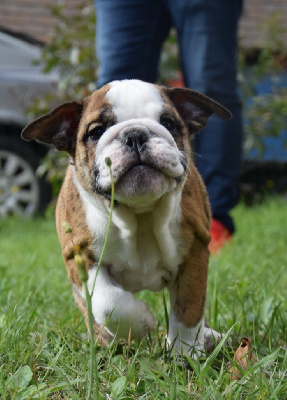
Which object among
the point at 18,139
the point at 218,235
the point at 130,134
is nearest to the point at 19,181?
the point at 18,139

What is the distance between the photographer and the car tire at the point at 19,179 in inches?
259

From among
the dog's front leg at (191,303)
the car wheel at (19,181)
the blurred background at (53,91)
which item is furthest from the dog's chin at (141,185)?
the car wheel at (19,181)

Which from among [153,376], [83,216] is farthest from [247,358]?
[83,216]

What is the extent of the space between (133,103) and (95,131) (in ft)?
0.52

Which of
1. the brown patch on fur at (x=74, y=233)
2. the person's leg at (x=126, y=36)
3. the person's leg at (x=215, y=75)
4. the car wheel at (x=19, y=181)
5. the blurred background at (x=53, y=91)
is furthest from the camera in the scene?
the car wheel at (x=19, y=181)

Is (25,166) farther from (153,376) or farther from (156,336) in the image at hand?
(153,376)

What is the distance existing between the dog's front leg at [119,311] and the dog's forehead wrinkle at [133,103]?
0.53m

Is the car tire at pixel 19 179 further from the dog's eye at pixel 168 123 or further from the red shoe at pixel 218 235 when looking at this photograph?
the dog's eye at pixel 168 123

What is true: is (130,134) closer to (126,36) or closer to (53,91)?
(126,36)

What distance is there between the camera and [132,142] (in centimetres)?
188

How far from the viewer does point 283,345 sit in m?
2.13

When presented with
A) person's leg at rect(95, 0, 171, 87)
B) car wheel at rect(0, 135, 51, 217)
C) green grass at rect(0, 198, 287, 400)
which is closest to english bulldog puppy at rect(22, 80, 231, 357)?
green grass at rect(0, 198, 287, 400)

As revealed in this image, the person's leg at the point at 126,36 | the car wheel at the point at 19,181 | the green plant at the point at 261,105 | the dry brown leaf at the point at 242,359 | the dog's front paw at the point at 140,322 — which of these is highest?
the person's leg at the point at 126,36

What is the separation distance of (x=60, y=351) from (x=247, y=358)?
527mm
